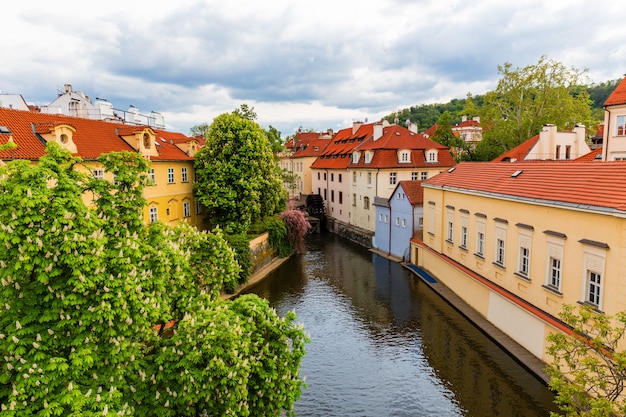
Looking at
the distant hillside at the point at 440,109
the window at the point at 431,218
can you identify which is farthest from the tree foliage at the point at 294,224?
the distant hillside at the point at 440,109

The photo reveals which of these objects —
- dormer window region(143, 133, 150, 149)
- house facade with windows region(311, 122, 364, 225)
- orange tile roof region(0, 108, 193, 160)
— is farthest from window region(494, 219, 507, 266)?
house facade with windows region(311, 122, 364, 225)

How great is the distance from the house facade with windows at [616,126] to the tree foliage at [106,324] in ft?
91.1

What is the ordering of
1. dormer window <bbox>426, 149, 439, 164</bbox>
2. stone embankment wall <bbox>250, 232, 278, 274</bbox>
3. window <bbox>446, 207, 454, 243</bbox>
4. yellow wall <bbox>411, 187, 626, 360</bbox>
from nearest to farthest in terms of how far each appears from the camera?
1. yellow wall <bbox>411, 187, 626, 360</bbox>
2. window <bbox>446, 207, 454, 243</bbox>
3. stone embankment wall <bbox>250, 232, 278, 274</bbox>
4. dormer window <bbox>426, 149, 439, 164</bbox>

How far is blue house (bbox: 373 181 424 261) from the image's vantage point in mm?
32000

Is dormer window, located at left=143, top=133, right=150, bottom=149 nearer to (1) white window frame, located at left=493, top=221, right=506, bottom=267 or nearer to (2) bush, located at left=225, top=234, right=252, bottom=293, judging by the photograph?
(2) bush, located at left=225, top=234, right=252, bottom=293

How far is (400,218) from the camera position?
33.8m

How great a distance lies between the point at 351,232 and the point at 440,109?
101935 mm

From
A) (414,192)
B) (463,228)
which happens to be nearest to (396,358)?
A: (463,228)

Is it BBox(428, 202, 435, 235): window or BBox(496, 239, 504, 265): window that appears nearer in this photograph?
BBox(496, 239, 504, 265): window

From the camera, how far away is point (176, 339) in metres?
8.62

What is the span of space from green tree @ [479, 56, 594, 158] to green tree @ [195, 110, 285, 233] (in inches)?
1044

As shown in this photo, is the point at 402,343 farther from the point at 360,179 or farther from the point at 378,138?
the point at 378,138

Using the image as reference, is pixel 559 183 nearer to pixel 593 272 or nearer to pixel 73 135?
pixel 593 272

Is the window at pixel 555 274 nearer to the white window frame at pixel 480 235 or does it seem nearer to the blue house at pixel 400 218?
the white window frame at pixel 480 235
